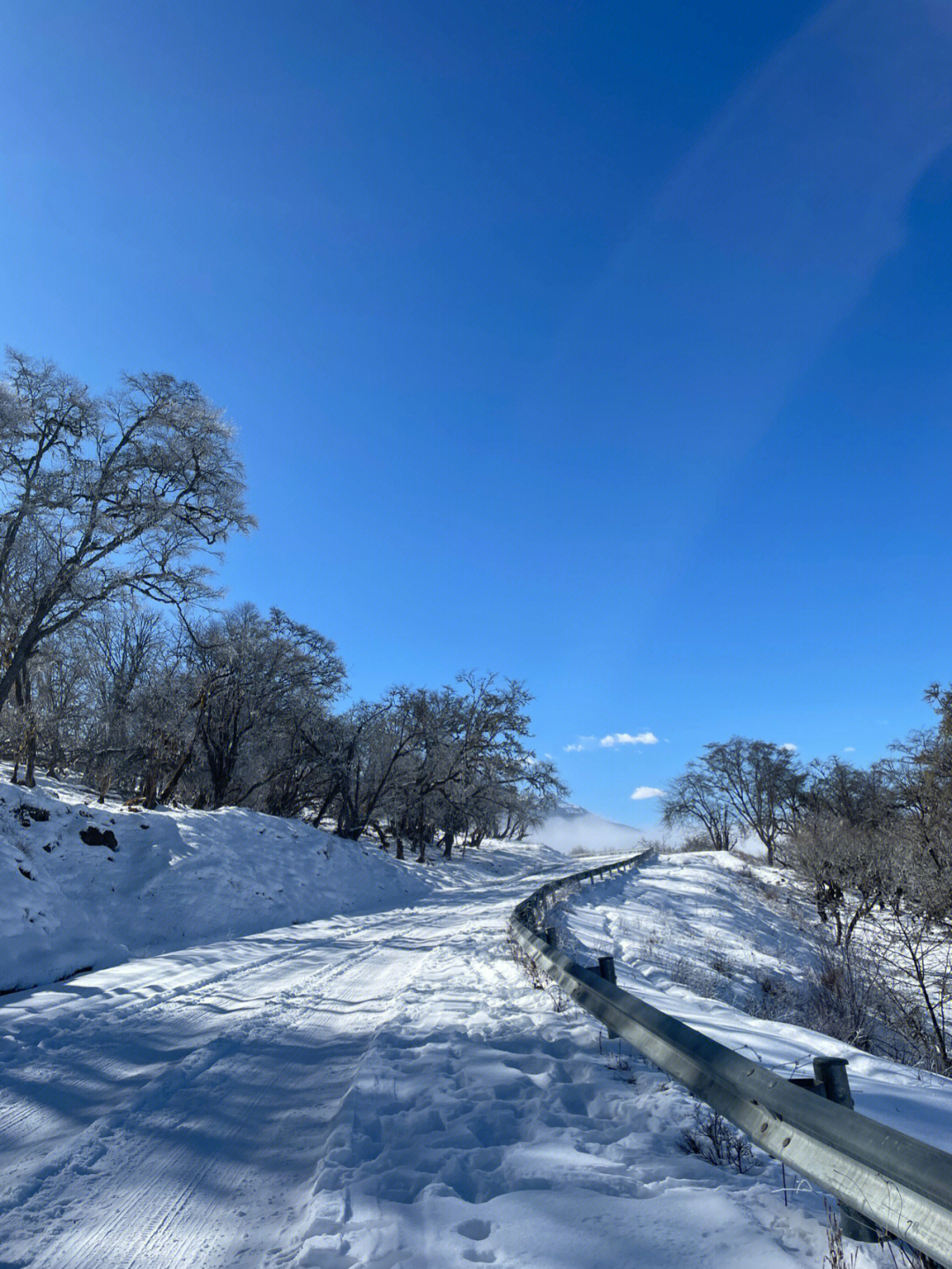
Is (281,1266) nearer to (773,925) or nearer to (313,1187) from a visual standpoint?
(313,1187)

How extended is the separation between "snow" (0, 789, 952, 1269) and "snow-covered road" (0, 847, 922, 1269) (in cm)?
2

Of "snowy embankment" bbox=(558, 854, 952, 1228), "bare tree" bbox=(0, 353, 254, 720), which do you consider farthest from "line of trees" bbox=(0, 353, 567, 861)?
"snowy embankment" bbox=(558, 854, 952, 1228)

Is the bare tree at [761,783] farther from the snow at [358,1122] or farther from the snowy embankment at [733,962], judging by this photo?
the snow at [358,1122]

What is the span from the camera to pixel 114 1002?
6.58m

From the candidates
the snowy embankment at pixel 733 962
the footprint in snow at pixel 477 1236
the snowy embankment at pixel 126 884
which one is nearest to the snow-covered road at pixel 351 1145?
the footprint in snow at pixel 477 1236

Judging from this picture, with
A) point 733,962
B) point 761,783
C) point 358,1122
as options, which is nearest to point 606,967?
point 358,1122

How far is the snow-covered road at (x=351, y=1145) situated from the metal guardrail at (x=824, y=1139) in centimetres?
25

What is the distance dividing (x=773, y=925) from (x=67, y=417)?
28358mm

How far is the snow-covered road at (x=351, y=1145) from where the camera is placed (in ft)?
8.66

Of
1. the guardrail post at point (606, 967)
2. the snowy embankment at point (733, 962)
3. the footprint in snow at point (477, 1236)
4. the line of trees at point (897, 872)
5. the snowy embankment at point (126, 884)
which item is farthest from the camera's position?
the line of trees at point (897, 872)

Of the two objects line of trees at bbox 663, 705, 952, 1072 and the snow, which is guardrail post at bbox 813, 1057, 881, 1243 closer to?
the snow

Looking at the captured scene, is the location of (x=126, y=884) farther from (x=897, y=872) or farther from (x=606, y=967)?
(x=897, y=872)

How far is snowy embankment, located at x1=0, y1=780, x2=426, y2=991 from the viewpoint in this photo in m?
8.16

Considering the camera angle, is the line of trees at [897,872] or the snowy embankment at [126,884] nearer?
the snowy embankment at [126,884]
